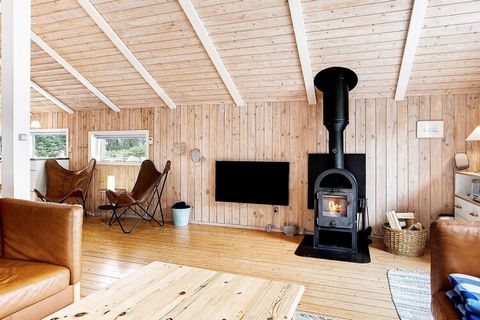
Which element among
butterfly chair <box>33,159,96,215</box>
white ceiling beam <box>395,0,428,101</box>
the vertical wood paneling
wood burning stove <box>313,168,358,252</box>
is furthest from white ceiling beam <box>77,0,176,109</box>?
the vertical wood paneling

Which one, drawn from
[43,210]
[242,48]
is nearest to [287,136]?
[242,48]

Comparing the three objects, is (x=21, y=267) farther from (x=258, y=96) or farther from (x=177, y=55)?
(x=258, y=96)

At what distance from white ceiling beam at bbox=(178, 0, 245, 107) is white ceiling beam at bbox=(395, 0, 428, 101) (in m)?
2.01

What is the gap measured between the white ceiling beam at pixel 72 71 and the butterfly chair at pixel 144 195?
1.18 meters

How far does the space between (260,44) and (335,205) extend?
2.02 metres

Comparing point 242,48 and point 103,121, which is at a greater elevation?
point 242,48

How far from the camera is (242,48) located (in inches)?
145

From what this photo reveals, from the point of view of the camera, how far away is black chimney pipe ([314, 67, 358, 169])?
3.54 meters

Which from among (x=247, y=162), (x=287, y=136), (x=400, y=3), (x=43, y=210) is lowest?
(x=43, y=210)

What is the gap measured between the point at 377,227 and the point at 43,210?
3.72 m

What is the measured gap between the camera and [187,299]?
5.07 feet

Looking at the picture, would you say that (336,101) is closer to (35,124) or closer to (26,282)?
(26,282)

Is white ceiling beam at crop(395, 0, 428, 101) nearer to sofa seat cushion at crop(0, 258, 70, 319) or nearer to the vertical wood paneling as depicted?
the vertical wood paneling

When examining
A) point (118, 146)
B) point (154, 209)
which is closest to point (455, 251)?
point (154, 209)
